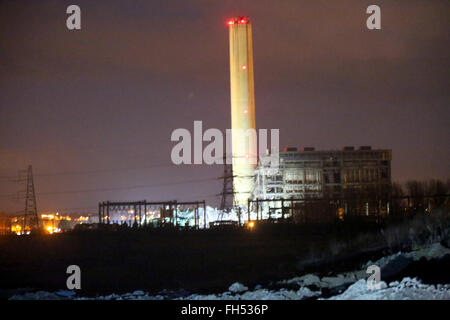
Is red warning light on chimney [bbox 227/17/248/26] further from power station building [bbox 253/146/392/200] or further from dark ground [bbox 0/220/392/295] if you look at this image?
dark ground [bbox 0/220/392/295]

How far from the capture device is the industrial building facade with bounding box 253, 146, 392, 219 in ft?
305

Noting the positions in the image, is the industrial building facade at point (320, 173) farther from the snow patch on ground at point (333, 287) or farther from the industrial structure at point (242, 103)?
the snow patch on ground at point (333, 287)

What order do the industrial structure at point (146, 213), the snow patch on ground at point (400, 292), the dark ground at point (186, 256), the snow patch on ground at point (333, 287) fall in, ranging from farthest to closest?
the industrial structure at point (146, 213)
the dark ground at point (186, 256)
the snow patch on ground at point (333, 287)
the snow patch on ground at point (400, 292)

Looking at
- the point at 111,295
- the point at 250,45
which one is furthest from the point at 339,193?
the point at 111,295

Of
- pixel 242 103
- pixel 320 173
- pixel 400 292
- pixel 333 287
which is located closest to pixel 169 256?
pixel 333 287

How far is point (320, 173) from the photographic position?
94312 mm

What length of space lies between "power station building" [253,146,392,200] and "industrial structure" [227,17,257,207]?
6.80 feet

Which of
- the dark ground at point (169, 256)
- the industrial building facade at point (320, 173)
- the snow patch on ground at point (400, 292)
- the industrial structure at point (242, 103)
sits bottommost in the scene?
the dark ground at point (169, 256)

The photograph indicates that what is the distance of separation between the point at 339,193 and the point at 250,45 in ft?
80.9

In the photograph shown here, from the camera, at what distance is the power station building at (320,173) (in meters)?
92.9

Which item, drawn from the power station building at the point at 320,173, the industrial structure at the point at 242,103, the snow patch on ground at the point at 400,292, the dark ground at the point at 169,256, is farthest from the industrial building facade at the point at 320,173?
the snow patch on ground at the point at 400,292

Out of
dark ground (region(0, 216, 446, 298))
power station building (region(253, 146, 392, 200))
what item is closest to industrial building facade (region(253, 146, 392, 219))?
power station building (region(253, 146, 392, 200))

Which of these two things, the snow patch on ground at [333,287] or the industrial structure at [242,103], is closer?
the snow patch on ground at [333,287]
